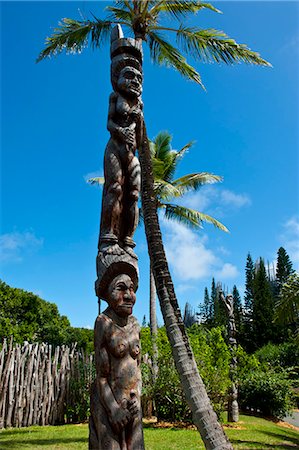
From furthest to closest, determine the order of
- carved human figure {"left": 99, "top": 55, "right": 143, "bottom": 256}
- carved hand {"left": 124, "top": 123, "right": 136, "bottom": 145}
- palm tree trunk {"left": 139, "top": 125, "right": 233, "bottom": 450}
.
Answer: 1. palm tree trunk {"left": 139, "top": 125, "right": 233, "bottom": 450}
2. carved hand {"left": 124, "top": 123, "right": 136, "bottom": 145}
3. carved human figure {"left": 99, "top": 55, "right": 143, "bottom": 256}

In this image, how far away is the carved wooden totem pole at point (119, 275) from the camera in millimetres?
3695

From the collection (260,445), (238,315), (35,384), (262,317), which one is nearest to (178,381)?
(260,445)

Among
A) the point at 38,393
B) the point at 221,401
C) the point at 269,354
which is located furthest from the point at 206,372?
the point at 269,354

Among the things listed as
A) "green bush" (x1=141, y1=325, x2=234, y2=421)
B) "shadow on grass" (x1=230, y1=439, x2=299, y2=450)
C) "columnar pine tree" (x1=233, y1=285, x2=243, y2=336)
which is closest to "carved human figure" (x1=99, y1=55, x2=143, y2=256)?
"shadow on grass" (x1=230, y1=439, x2=299, y2=450)

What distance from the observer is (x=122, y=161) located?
16.1 ft

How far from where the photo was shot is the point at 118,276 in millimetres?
4230

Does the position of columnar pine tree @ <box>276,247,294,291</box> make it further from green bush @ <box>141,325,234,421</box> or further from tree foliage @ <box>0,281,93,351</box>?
green bush @ <box>141,325,234,421</box>

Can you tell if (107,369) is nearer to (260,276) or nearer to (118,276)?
(118,276)

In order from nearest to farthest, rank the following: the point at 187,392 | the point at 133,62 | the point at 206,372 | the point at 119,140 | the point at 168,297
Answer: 1. the point at 119,140
2. the point at 133,62
3. the point at 187,392
4. the point at 168,297
5. the point at 206,372

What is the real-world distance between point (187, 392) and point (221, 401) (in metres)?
7.00

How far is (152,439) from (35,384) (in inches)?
151

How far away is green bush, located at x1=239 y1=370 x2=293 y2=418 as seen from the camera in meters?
16.3

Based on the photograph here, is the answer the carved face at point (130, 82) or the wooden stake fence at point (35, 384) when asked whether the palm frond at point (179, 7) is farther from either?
the wooden stake fence at point (35, 384)

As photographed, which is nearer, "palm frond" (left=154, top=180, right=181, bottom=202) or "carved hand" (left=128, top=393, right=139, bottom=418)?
"carved hand" (left=128, top=393, right=139, bottom=418)
